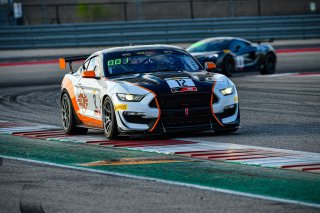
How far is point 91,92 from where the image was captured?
13.6 meters

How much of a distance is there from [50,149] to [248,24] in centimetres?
2778

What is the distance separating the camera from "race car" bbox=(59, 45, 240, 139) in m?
12.4

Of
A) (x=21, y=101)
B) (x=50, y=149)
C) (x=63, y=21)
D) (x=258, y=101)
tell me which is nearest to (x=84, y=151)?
(x=50, y=149)

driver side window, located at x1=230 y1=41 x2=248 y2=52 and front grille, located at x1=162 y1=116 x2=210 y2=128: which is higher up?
front grille, located at x1=162 y1=116 x2=210 y2=128

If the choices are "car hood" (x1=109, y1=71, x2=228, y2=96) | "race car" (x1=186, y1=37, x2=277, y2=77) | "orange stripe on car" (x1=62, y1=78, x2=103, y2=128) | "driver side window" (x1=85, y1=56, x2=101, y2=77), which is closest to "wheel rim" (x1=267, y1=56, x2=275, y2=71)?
"race car" (x1=186, y1=37, x2=277, y2=77)

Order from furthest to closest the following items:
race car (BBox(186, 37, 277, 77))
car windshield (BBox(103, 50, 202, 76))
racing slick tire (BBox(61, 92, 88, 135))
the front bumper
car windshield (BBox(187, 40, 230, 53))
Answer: car windshield (BBox(187, 40, 230, 53)), race car (BBox(186, 37, 277, 77)), racing slick tire (BBox(61, 92, 88, 135)), car windshield (BBox(103, 50, 202, 76)), the front bumper

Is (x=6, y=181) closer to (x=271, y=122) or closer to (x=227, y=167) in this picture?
(x=227, y=167)

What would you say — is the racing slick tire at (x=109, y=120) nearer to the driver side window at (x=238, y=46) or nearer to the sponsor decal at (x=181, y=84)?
the sponsor decal at (x=181, y=84)

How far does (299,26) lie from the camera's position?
3997cm

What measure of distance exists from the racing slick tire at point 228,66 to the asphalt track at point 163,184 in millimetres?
1588

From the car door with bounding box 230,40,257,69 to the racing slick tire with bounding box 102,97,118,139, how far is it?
14728 millimetres

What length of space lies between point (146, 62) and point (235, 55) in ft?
46.2

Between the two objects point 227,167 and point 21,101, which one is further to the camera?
point 21,101

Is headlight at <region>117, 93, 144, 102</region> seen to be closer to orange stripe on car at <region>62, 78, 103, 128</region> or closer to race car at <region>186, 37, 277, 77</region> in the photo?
orange stripe on car at <region>62, 78, 103, 128</region>
